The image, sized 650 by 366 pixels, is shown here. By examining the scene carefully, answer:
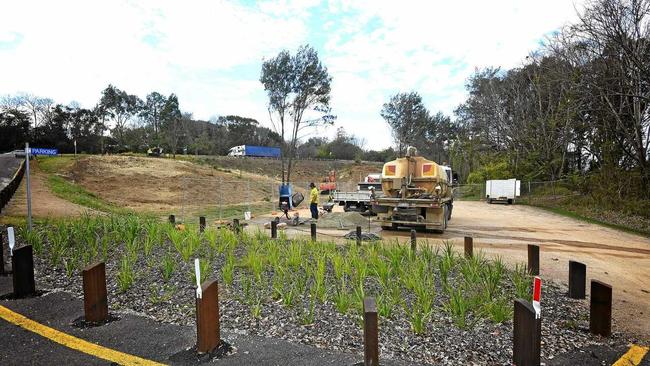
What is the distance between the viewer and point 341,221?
14227mm

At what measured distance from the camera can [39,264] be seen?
5.66 m

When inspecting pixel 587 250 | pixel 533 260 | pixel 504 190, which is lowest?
pixel 587 250

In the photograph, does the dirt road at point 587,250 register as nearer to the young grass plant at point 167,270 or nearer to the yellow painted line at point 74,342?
the yellow painted line at point 74,342

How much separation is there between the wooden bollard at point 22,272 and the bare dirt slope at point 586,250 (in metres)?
7.18

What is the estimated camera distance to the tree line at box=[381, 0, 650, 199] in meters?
17.6

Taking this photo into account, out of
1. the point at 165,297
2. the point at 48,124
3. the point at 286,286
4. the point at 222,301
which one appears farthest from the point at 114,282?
the point at 48,124

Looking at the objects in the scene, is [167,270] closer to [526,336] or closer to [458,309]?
[458,309]

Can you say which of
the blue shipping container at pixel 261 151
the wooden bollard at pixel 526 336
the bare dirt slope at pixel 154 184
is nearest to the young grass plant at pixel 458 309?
the wooden bollard at pixel 526 336

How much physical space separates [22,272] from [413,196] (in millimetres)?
10727

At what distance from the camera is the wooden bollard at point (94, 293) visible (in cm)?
364

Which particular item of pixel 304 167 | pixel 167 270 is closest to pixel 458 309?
pixel 167 270

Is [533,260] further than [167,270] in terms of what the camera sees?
Yes

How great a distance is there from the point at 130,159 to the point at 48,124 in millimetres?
25699

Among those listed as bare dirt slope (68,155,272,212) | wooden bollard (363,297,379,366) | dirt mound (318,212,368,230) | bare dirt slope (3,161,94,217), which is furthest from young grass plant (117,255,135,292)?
bare dirt slope (68,155,272,212)
